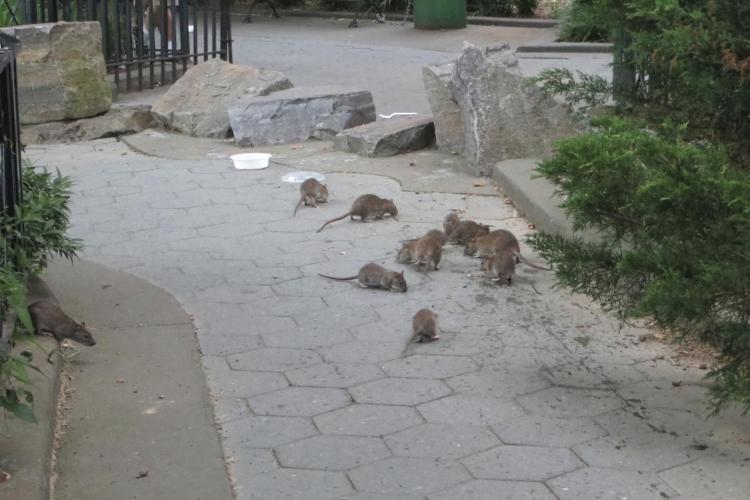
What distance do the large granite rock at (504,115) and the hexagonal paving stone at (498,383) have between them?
380 centimetres

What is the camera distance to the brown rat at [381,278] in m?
6.23

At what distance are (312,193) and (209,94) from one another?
365cm

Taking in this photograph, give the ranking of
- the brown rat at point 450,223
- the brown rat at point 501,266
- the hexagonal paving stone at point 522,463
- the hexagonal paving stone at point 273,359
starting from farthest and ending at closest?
the brown rat at point 450,223, the brown rat at point 501,266, the hexagonal paving stone at point 273,359, the hexagonal paving stone at point 522,463

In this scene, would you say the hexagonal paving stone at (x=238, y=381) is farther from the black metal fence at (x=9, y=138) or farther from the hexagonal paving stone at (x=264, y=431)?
the black metal fence at (x=9, y=138)

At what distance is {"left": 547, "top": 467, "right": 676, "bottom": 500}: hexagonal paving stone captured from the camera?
13.3ft

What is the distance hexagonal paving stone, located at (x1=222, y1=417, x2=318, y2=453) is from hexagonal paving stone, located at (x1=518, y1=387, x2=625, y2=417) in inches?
37.1

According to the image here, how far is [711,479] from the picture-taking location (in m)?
4.16

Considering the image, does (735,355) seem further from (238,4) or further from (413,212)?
(238,4)

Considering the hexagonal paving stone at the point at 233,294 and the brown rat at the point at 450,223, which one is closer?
the hexagonal paving stone at the point at 233,294

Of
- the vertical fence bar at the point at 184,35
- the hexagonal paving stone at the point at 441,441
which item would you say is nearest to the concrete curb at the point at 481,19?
the vertical fence bar at the point at 184,35

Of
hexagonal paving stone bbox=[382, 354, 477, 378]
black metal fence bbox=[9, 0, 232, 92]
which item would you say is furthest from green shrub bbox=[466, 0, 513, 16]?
hexagonal paving stone bbox=[382, 354, 477, 378]

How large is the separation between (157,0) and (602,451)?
10.5 m

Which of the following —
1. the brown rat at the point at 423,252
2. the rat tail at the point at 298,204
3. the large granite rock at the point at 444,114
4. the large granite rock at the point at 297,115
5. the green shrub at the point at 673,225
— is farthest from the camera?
the large granite rock at the point at 297,115

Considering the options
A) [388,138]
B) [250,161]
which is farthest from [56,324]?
[388,138]
